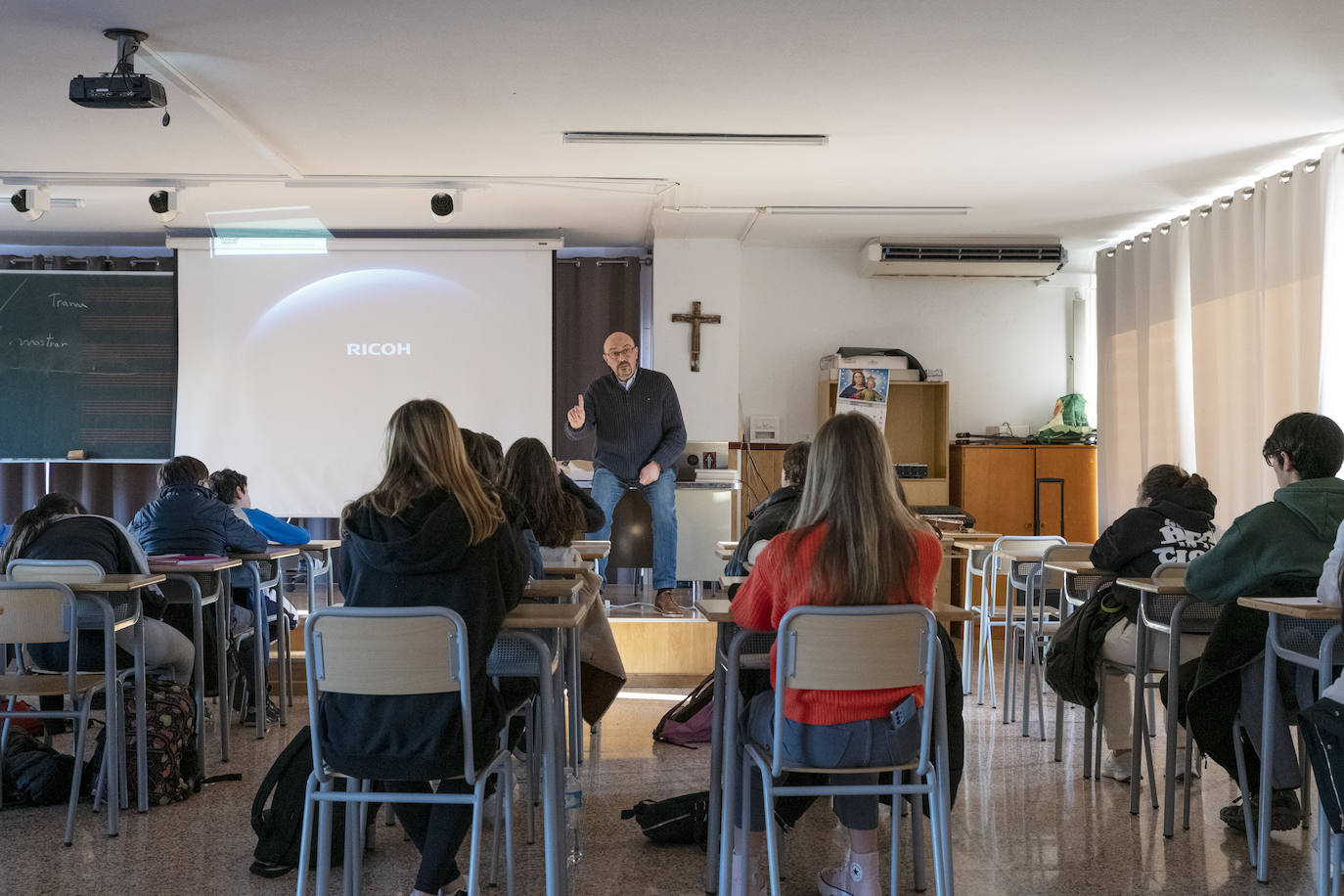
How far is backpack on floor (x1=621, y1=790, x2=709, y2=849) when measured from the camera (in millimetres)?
3117

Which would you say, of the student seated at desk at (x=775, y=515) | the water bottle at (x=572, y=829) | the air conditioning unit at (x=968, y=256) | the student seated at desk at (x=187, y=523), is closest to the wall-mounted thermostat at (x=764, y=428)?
the air conditioning unit at (x=968, y=256)

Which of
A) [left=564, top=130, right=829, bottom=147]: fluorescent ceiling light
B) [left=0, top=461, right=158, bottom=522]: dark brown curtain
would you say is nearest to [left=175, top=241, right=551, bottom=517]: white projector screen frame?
[left=0, top=461, right=158, bottom=522]: dark brown curtain

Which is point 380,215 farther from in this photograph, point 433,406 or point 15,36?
point 433,406

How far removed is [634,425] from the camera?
20.6ft

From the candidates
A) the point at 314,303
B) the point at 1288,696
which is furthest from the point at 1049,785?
the point at 314,303

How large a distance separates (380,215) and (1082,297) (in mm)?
4969

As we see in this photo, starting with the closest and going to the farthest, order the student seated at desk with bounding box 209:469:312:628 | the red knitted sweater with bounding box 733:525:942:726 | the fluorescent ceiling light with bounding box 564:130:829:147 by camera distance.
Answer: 1. the red knitted sweater with bounding box 733:525:942:726
2. the student seated at desk with bounding box 209:469:312:628
3. the fluorescent ceiling light with bounding box 564:130:829:147

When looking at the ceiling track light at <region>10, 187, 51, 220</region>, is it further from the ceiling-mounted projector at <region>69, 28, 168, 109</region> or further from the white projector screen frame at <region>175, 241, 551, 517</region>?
the ceiling-mounted projector at <region>69, 28, 168, 109</region>

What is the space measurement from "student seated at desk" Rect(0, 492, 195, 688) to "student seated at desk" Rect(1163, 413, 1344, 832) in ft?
10.2

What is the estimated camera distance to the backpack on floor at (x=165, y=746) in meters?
3.53

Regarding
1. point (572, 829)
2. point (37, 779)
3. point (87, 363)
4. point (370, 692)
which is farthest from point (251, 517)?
point (87, 363)

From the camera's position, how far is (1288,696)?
9.84 feet

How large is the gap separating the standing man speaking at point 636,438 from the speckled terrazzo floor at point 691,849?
236 cm

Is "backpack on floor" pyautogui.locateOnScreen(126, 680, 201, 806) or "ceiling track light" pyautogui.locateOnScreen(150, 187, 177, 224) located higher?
"ceiling track light" pyautogui.locateOnScreen(150, 187, 177, 224)
